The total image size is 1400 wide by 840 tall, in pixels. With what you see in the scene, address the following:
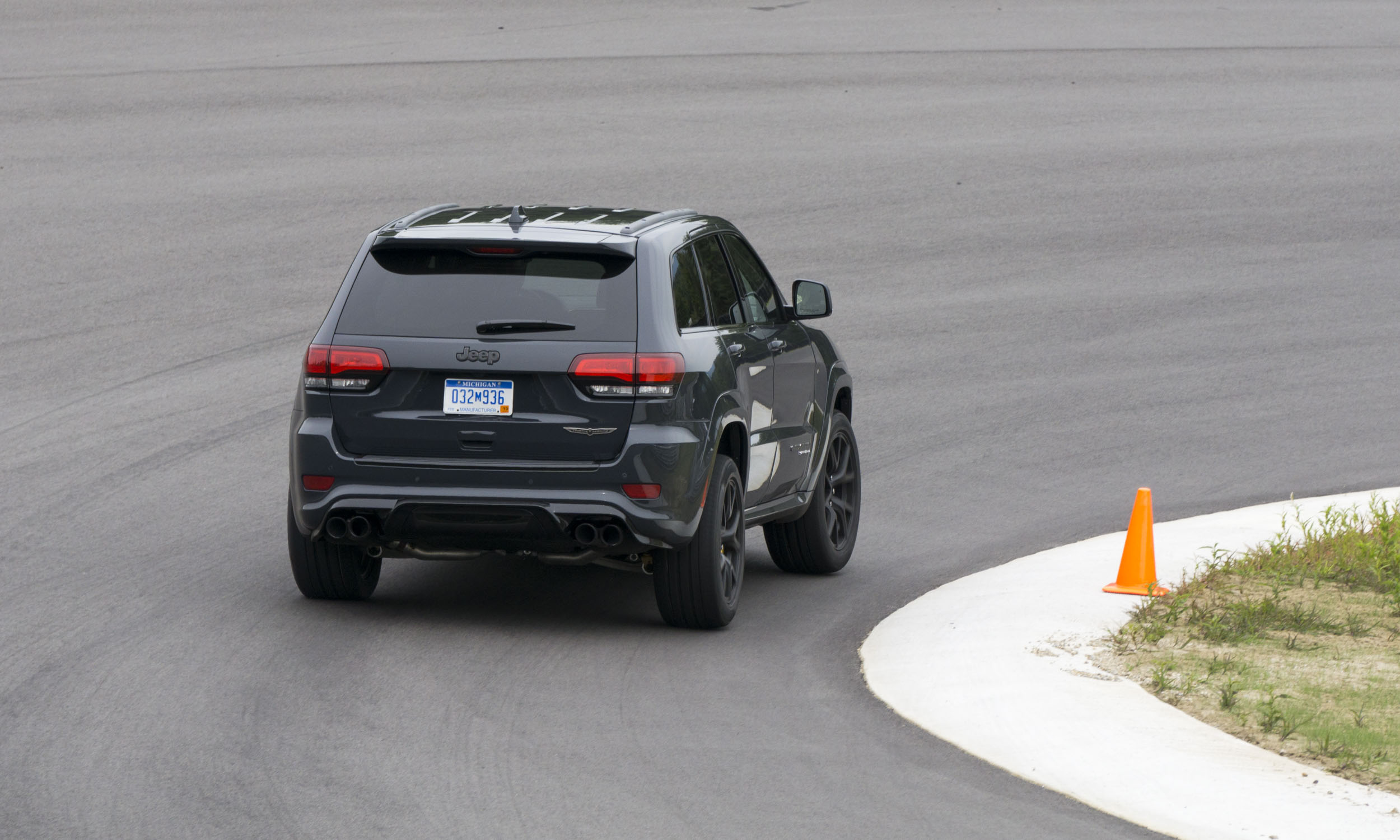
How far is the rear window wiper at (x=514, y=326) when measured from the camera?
26.6 ft

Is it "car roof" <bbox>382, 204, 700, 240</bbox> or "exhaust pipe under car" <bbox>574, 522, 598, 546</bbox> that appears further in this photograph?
"car roof" <bbox>382, 204, 700, 240</bbox>

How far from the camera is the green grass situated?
694 cm

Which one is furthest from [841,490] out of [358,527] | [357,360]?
[357,360]

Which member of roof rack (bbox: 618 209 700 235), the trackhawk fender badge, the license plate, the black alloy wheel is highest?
roof rack (bbox: 618 209 700 235)

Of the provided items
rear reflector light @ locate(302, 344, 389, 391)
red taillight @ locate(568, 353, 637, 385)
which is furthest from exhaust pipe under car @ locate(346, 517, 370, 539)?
red taillight @ locate(568, 353, 637, 385)

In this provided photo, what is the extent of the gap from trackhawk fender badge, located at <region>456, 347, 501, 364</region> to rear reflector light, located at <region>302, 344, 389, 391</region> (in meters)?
0.33

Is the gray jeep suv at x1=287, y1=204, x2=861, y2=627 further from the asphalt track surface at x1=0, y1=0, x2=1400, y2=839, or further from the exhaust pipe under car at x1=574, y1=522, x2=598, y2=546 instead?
the asphalt track surface at x1=0, y1=0, x2=1400, y2=839

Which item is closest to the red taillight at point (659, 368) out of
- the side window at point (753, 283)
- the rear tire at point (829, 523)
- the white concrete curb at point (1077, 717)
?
the side window at point (753, 283)

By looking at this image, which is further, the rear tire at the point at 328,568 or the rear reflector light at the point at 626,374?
the rear tire at the point at 328,568

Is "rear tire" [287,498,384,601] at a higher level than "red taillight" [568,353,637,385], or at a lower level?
lower

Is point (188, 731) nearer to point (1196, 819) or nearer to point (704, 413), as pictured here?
point (704, 413)

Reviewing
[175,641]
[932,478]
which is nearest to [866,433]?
[932,478]

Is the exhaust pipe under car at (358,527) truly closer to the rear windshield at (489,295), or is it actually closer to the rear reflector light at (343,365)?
the rear reflector light at (343,365)

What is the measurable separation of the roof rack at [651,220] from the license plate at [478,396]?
37.3 inches
